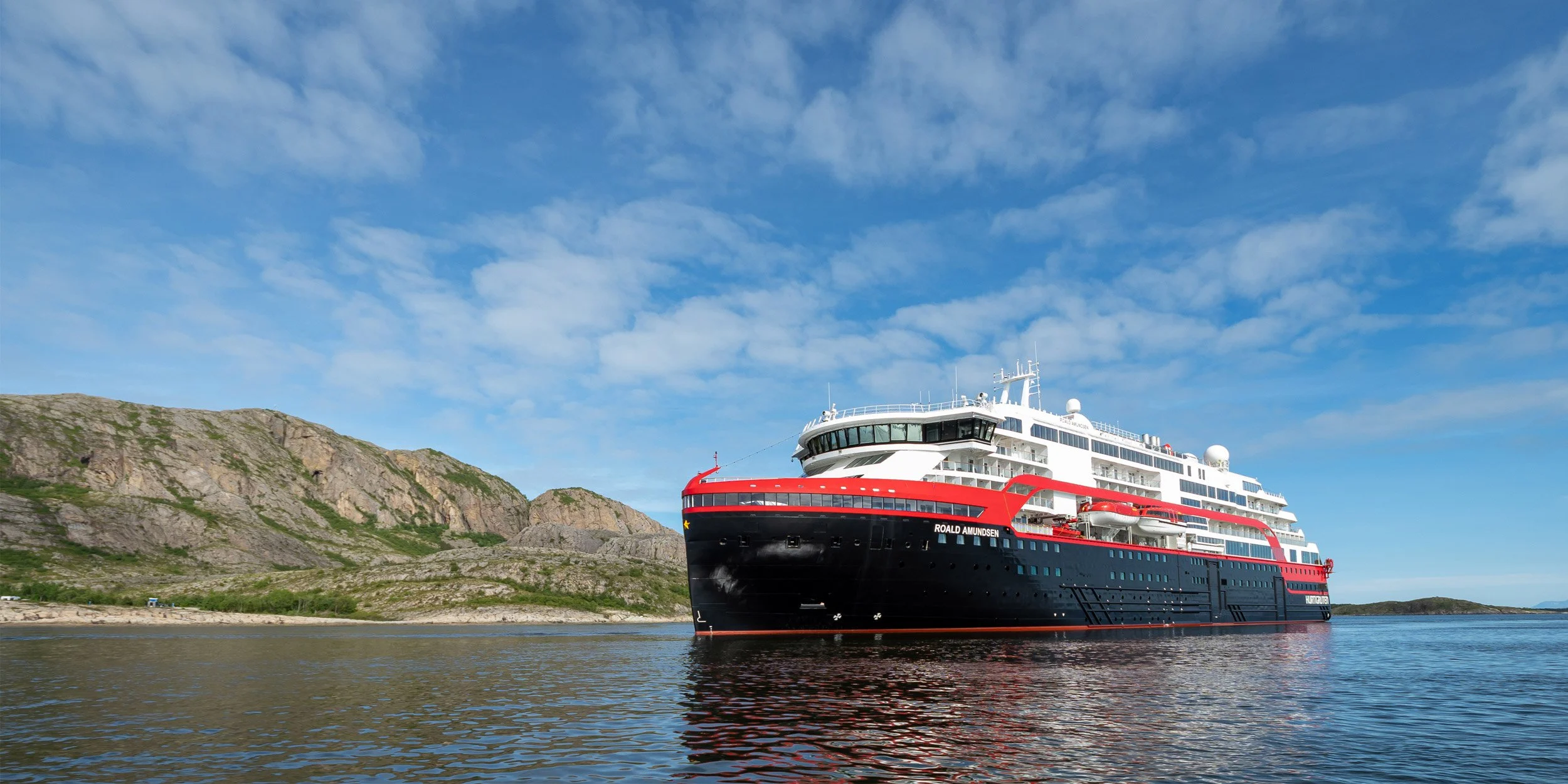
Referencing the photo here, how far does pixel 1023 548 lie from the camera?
58.4 meters

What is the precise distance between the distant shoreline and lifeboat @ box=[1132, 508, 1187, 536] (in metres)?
86.3

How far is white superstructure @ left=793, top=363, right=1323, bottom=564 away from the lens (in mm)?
59438

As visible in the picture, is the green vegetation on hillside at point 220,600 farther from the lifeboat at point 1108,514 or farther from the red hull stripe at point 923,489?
the lifeboat at point 1108,514

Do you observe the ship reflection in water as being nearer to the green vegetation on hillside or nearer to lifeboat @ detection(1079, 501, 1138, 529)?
lifeboat @ detection(1079, 501, 1138, 529)

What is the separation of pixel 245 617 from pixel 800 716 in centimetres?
12288

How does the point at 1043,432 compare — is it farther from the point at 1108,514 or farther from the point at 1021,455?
the point at 1108,514

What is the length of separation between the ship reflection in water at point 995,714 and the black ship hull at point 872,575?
15.3ft

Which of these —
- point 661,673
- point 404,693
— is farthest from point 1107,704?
point 404,693

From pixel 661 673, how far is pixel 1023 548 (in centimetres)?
2962

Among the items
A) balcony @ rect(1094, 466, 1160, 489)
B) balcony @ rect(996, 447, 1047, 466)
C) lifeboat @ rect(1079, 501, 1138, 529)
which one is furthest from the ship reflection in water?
balcony @ rect(1094, 466, 1160, 489)

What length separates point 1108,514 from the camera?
6700 cm

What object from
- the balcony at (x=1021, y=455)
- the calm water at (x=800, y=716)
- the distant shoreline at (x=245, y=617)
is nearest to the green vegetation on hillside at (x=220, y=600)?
the distant shoreline at (x=245, y=617)

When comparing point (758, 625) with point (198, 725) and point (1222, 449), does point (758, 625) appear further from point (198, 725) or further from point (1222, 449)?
point (1222, 449)

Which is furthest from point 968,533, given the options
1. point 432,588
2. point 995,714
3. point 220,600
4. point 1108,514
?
point 220,600
